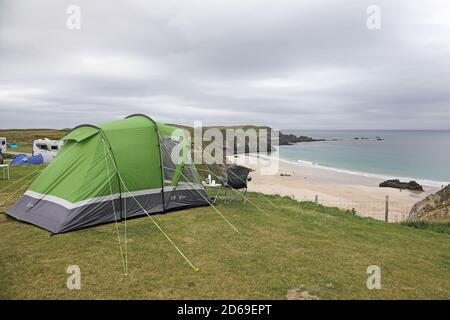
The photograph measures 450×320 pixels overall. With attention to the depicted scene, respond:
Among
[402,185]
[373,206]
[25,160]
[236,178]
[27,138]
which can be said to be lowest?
[402,185]

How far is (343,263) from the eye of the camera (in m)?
5.65

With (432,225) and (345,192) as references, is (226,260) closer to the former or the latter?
(432,225)

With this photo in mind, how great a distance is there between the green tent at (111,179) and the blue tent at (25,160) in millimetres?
15683

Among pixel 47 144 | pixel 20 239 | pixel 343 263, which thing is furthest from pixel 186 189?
pixel 47 144

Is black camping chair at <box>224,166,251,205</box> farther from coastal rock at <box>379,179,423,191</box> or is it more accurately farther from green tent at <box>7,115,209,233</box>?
coastal rock at <box>379,179,423,191</box>

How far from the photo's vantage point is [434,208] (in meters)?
15.1

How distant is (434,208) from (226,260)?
13928 mm

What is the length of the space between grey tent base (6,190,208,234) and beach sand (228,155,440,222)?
469 inches

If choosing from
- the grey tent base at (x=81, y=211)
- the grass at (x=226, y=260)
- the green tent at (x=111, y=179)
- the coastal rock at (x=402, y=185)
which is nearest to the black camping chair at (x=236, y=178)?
the green tent at (x=111, y=179)

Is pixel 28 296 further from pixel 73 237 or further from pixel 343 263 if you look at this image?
pixel 343 263

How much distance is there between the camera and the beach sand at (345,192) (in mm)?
19381

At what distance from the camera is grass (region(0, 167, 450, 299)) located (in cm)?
459

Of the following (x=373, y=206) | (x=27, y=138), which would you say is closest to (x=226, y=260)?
(x=373, y=206)
